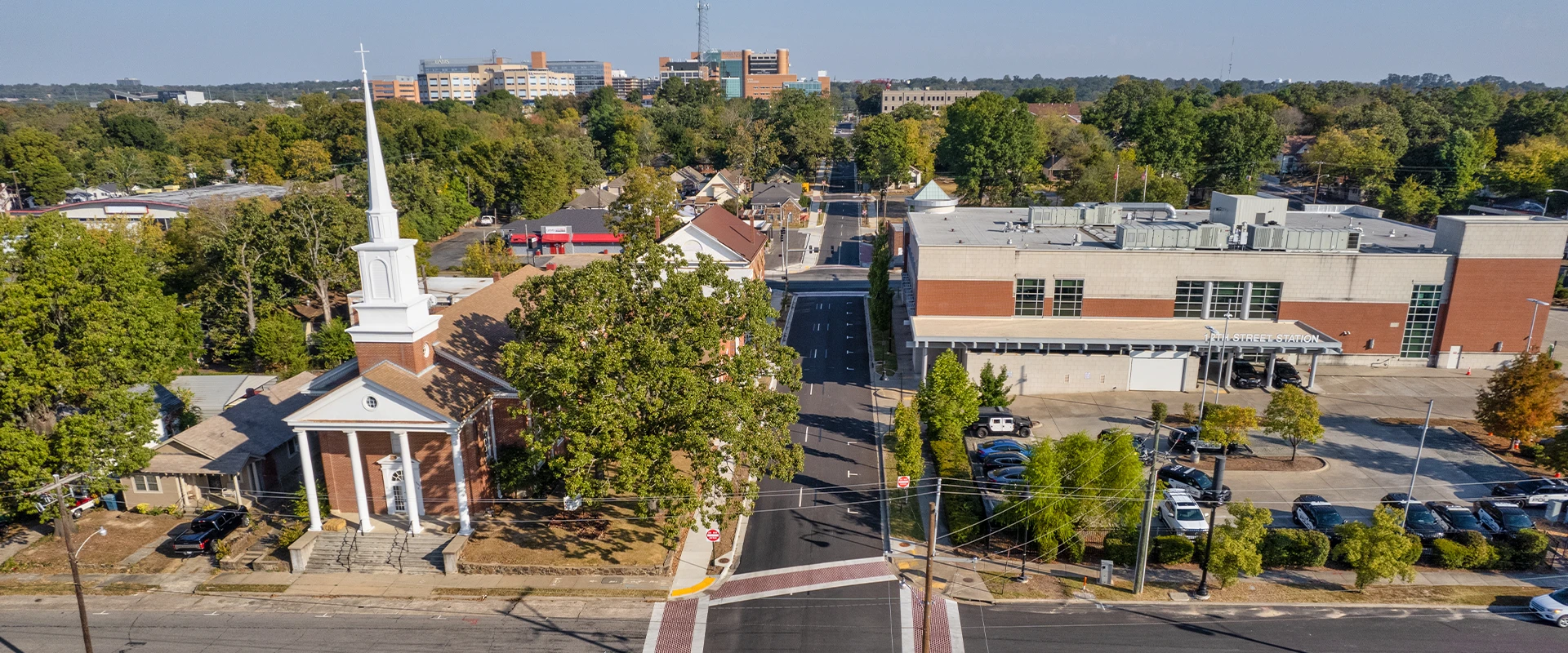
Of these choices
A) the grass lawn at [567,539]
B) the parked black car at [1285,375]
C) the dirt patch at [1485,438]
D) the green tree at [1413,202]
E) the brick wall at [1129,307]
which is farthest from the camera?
A: the green tree at [1413,202]

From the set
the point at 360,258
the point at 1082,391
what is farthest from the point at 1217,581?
the point at 360,258

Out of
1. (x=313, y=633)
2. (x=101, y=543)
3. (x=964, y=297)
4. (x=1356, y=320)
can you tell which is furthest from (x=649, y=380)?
(x=1356, y=320)

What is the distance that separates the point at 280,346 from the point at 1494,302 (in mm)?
75253

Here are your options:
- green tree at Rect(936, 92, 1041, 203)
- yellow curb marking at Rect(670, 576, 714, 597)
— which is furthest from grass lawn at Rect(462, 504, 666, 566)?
green tree at Rect(936, 92, 1041, 203)

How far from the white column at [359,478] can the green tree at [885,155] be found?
334ft

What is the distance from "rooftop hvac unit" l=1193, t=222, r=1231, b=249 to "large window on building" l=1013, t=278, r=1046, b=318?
9.78 metres

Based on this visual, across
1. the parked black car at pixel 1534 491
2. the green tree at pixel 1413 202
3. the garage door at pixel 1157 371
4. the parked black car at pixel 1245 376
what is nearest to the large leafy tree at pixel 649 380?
the garage door at pixel 1157 371

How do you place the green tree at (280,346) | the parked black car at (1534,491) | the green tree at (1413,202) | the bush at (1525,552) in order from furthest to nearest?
1. the green tree at (1413,202)
2. the green tree at (280,346)
3. the parked black car at (1534,491)
4. the bush at (1525,552)

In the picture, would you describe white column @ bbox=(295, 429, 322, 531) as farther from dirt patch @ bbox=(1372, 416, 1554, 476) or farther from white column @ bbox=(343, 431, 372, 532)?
dirt patch @ bbox=(1372, 416, 1554, 476)

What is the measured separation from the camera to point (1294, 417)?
38.2 metres

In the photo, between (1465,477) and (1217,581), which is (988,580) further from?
(1465,477)

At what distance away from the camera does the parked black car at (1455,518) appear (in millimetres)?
32812

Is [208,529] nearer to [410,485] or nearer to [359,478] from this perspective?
[359,478]

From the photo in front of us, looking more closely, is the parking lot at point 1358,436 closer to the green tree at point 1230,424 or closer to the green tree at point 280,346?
the green tree at point 1230,424
